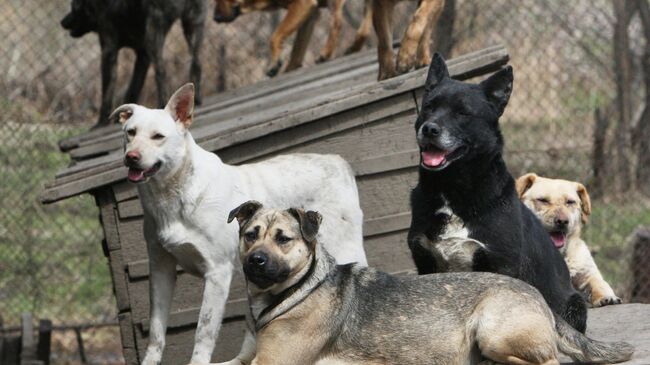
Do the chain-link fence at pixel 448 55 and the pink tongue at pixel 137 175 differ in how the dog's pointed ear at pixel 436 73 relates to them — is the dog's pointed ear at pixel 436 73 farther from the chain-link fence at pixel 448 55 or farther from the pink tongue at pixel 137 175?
the chain-link fence at pixel 448 55

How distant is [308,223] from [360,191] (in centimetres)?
201

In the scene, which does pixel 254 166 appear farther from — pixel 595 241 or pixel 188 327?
pixel 595 241

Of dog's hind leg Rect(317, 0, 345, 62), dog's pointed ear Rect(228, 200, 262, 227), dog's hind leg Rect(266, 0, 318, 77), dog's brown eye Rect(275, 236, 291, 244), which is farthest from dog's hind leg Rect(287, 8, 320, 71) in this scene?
dog's brown eye Rect(275, 236, 291, 244)

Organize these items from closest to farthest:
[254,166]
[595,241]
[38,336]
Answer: [254,166]
[38,336]
[595,241]

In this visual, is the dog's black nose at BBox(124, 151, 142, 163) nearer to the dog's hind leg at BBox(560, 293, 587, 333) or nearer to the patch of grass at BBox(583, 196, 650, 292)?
the dog's hind leg at BBox(560, 293, 587, 333)

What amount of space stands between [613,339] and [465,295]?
1.14m

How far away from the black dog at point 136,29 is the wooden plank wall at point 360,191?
2676mm

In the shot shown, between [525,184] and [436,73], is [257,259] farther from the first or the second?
[525,184]

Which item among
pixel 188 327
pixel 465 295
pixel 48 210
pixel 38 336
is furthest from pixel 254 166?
pixel 48 210

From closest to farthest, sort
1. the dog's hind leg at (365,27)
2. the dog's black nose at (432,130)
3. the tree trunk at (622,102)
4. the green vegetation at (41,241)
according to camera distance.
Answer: the dog's black nose at (432,130) < the green vegetation at (41,241) < the tree trunk at (622,102) < the dog's hind leg at (365,27)

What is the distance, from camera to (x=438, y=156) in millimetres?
5527

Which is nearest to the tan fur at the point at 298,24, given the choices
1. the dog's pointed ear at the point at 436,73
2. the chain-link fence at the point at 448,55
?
the chain-link fence at the point at 448,55

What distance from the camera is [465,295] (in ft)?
16.9

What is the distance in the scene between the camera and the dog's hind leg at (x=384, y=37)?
7.75 m
